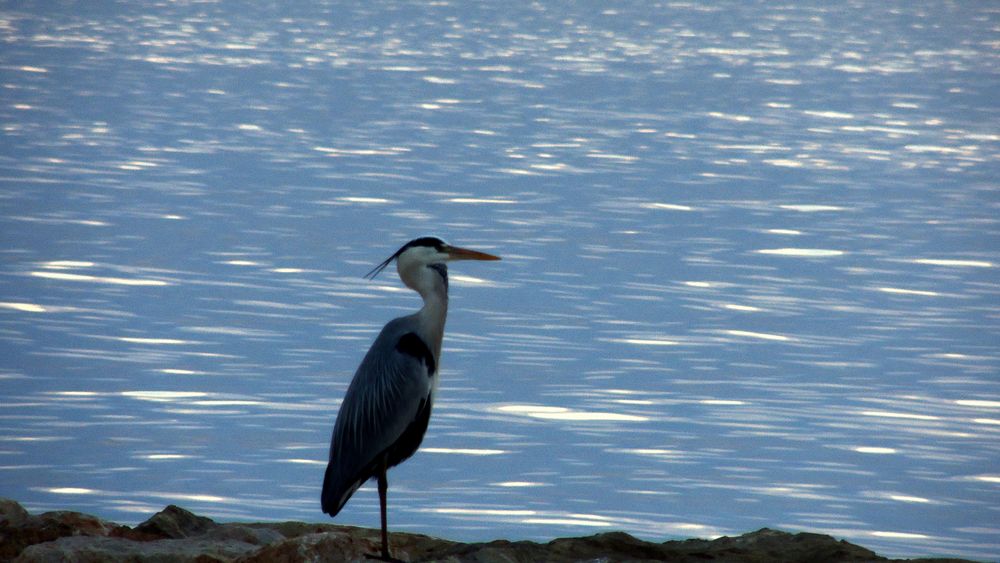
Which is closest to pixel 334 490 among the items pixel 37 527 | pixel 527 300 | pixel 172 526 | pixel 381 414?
pixel 381 414

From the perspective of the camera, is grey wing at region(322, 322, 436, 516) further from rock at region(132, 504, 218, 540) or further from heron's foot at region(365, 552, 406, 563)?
rock at region(132, 504, 218, 540)

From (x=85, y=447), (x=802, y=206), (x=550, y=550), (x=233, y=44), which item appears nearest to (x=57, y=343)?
(x=85, y=447)

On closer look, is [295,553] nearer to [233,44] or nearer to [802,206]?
[802,206]

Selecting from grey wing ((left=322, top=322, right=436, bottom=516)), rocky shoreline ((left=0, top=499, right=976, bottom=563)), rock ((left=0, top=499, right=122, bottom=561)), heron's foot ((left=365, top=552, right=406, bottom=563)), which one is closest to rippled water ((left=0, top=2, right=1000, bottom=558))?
grey wing ((left=322, top=322, right=436, bottom=516))

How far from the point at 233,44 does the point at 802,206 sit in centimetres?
1804

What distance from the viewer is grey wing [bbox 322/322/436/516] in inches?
238

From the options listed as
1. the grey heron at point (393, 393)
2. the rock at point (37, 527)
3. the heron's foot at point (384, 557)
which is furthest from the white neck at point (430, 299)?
the rock at point (37, 527)

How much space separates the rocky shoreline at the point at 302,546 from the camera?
5.38m

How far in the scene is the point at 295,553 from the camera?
5266 millimetres

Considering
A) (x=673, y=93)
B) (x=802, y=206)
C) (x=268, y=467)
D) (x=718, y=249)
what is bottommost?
(x=268, y=467)

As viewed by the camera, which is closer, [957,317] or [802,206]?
A: [957,317]

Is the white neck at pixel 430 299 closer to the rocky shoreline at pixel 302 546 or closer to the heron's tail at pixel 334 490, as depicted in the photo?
the heron's tail at pixel 334 490

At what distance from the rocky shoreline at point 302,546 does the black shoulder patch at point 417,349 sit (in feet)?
2.12

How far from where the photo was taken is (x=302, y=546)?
5.30m
